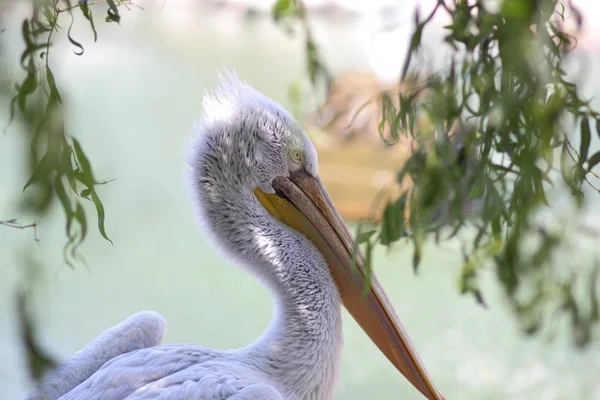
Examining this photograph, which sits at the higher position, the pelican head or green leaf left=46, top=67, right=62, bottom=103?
the pelican head

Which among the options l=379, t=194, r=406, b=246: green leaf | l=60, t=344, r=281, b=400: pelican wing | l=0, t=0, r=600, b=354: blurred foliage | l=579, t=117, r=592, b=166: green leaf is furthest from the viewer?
l=60, t=344, r=281, b=400: pelican wing

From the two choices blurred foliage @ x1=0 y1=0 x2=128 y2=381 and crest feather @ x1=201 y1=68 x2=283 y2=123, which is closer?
blurred foliage @ x1=0 y1=0 x2=128 y2=381

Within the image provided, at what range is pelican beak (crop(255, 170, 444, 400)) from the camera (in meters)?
2.25

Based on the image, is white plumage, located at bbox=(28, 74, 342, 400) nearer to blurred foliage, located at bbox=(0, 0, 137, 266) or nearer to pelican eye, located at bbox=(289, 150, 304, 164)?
pelican eye, located at bbox=(289, 150, 304, 164)

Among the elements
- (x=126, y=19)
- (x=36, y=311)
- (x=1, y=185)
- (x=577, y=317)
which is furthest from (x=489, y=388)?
(x=126, y=19)

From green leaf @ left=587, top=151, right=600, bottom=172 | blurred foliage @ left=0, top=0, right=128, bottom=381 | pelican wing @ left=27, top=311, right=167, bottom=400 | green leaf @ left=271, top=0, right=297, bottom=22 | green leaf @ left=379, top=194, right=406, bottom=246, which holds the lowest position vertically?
pelican wing @ left=27, top=311, right=167, bottom=400

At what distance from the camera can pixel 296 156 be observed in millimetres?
A: 2270

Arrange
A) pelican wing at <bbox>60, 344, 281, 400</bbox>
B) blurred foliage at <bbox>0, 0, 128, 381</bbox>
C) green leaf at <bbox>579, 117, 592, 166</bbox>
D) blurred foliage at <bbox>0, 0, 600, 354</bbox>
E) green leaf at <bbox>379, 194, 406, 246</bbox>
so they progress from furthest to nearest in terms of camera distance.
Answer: pelican wing at <bbox>60, 344, 281, 400</bbox> < green leaf at <bbox>579, 117, 592, 166</bbox> < green leaf at <bbox>379, 194, 406, 246</bbox> < blurred foliage at <bbox>0, 0, 600, 354</bbox> < blurred foliage at <bbox>0, 0, 128, 381</bbox>

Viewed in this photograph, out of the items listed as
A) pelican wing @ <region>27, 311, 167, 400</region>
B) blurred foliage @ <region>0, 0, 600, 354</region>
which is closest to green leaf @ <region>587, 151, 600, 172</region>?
blurred foliage @ <region>0, 0, 600, 354</region>

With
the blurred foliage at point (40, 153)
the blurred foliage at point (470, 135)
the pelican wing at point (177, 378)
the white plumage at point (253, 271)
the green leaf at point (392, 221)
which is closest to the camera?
the blurred foliage at point (40, 153)

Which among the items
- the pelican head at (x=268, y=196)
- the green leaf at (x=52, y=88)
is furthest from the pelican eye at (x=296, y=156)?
the green leaf at (x=52, y=88)

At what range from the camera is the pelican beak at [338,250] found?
7.38 feet

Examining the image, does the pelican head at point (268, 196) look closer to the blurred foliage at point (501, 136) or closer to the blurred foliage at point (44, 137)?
the blurred foliage at point (501, 136)

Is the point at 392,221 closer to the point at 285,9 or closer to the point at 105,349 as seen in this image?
the point at 285,9
